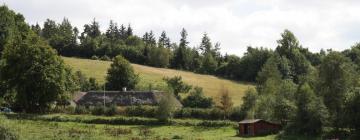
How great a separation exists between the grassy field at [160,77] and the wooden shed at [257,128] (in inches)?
1940

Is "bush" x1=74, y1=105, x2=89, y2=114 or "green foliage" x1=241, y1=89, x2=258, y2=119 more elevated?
"green foliage" x1=241, y1=89, x2=258, y2=119

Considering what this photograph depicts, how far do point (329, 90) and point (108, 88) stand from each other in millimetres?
49898

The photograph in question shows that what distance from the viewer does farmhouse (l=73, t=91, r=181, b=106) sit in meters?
102

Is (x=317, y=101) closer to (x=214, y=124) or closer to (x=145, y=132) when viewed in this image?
(x=214, y=124)

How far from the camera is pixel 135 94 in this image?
105m

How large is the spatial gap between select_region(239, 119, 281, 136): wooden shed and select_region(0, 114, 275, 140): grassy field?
143 centimetres

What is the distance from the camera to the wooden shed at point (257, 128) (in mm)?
76562

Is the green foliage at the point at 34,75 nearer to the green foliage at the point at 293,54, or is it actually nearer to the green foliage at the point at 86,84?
the green foliage at the point at 86,84

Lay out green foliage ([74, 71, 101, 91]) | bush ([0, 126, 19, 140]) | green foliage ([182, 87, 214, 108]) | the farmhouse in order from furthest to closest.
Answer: green foliage ([74, 71, 101, 91]) < green foliage ([182, 87, 214, 108]) < the farmhouse < bush ([0, 126, 19, 140])

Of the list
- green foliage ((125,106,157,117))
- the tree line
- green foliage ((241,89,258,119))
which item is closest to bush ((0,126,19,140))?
the tree line

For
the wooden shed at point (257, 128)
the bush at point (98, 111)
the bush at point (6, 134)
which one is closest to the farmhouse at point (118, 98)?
the bush at point (98, 111)

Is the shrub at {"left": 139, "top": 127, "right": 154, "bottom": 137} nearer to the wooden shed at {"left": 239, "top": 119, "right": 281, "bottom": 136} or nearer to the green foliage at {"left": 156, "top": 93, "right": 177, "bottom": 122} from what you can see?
the green foliage at {"left": 156, "top": 93, "right": 177, "bottom": 122}

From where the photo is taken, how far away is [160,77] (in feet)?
486

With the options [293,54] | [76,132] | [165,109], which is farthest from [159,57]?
[76,132]
